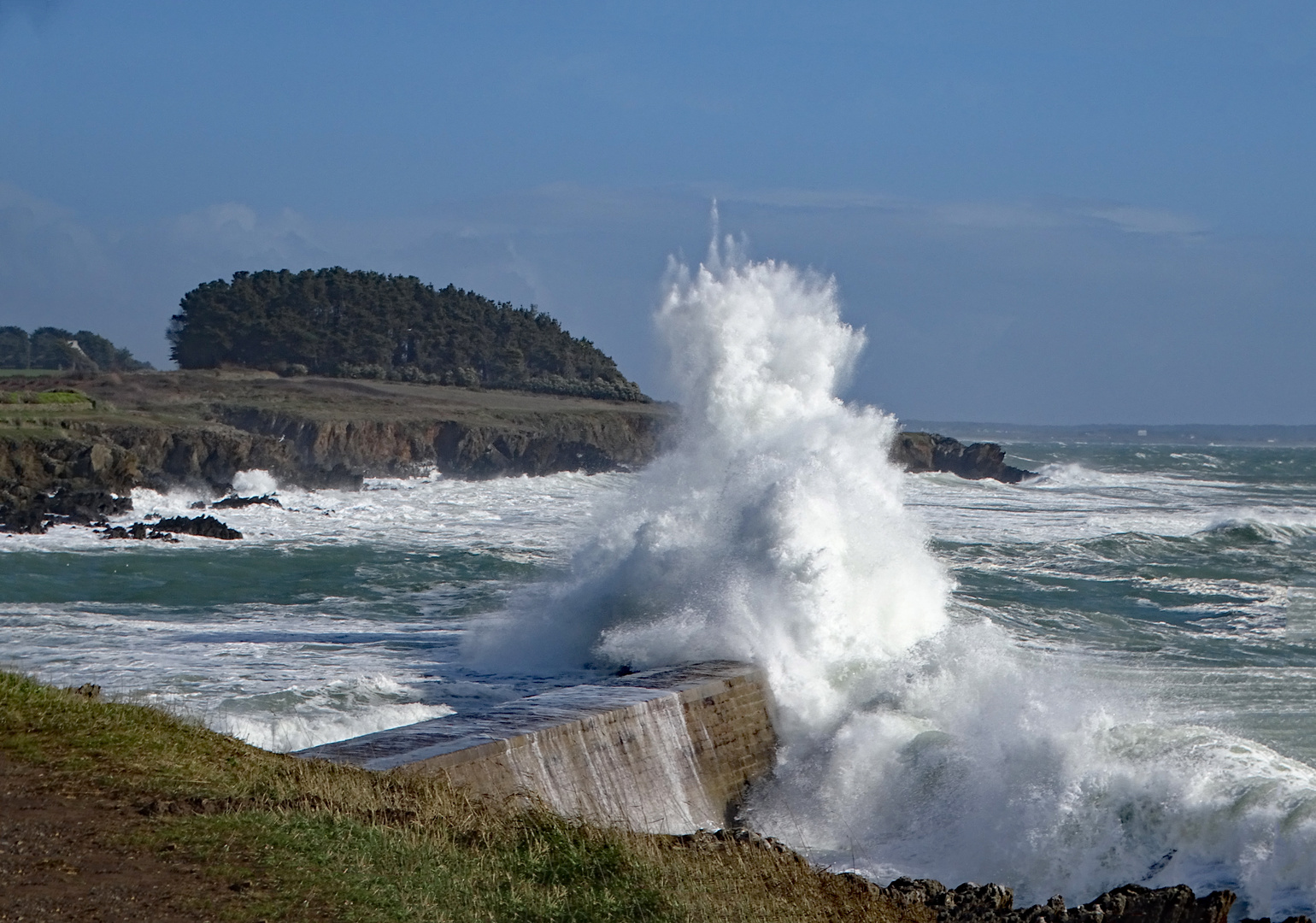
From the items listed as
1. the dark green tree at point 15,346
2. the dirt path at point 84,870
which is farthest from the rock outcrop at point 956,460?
the dark green tree at point 15,346

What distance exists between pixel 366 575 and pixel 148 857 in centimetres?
1814

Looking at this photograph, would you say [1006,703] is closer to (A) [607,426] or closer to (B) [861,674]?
(B) [861,674]

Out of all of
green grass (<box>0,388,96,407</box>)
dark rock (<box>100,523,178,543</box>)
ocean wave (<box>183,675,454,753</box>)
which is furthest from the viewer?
green grass (<box>0,388,96,407</box>)

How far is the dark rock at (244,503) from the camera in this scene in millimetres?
33844

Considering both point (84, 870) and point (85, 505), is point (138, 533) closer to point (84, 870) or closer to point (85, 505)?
point (85, 505)

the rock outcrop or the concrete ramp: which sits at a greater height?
the rock outcrop

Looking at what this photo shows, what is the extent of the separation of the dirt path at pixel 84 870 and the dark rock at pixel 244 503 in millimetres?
28730

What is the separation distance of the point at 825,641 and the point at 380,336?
65.2 m

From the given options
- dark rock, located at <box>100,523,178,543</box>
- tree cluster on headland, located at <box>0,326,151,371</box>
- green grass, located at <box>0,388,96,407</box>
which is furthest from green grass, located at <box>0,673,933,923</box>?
tree cluster on headland, located at <box>0,326,151,371</box>

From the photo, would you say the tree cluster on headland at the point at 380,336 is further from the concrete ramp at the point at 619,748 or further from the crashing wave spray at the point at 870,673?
the concrete ramp at the point at 619,748

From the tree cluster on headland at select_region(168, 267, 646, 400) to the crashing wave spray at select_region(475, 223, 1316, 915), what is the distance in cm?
5308

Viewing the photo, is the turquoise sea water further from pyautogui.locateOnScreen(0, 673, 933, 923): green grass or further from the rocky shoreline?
pyautogui.locateOnScreen(0, 673, 933, 923): green grass

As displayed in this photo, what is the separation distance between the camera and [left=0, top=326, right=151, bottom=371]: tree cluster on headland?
95.2 metres

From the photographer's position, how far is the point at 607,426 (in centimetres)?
6175
